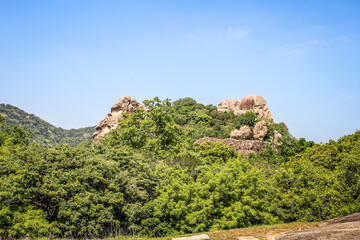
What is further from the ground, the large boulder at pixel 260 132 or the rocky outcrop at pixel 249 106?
the rocky outcrop at pixel 249 106

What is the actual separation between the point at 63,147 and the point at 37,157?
1.54m

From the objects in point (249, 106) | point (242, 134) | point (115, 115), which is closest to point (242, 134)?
point (242, 134)

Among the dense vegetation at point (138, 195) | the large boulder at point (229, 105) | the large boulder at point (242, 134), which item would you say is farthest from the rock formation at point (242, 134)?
the large boulder at point (229, 105)

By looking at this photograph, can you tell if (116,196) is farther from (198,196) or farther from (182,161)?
(182,161)

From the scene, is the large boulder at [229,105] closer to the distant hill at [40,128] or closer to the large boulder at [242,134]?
the large boulder at [242,134]

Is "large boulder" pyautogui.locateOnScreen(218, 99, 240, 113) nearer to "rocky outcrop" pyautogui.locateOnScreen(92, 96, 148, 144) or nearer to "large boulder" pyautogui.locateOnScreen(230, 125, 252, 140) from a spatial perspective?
"rocky outcrop" pyautogui.locateOnScreen(92, 96, 148, 144)

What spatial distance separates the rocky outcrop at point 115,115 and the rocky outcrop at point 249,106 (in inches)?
1381

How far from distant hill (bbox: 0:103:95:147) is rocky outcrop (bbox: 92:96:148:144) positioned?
38.0 meters

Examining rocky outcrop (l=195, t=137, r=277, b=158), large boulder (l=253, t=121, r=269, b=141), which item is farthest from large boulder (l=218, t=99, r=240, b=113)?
rocky outcrop (l=195, t=137, r=277, b=158)

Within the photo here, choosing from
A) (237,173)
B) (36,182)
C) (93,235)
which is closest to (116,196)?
(93,235)

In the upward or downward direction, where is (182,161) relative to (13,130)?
downward

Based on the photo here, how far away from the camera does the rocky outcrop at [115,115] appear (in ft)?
165

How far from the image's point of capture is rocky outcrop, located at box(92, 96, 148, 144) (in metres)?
50.4

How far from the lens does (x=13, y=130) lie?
33.3 meters
